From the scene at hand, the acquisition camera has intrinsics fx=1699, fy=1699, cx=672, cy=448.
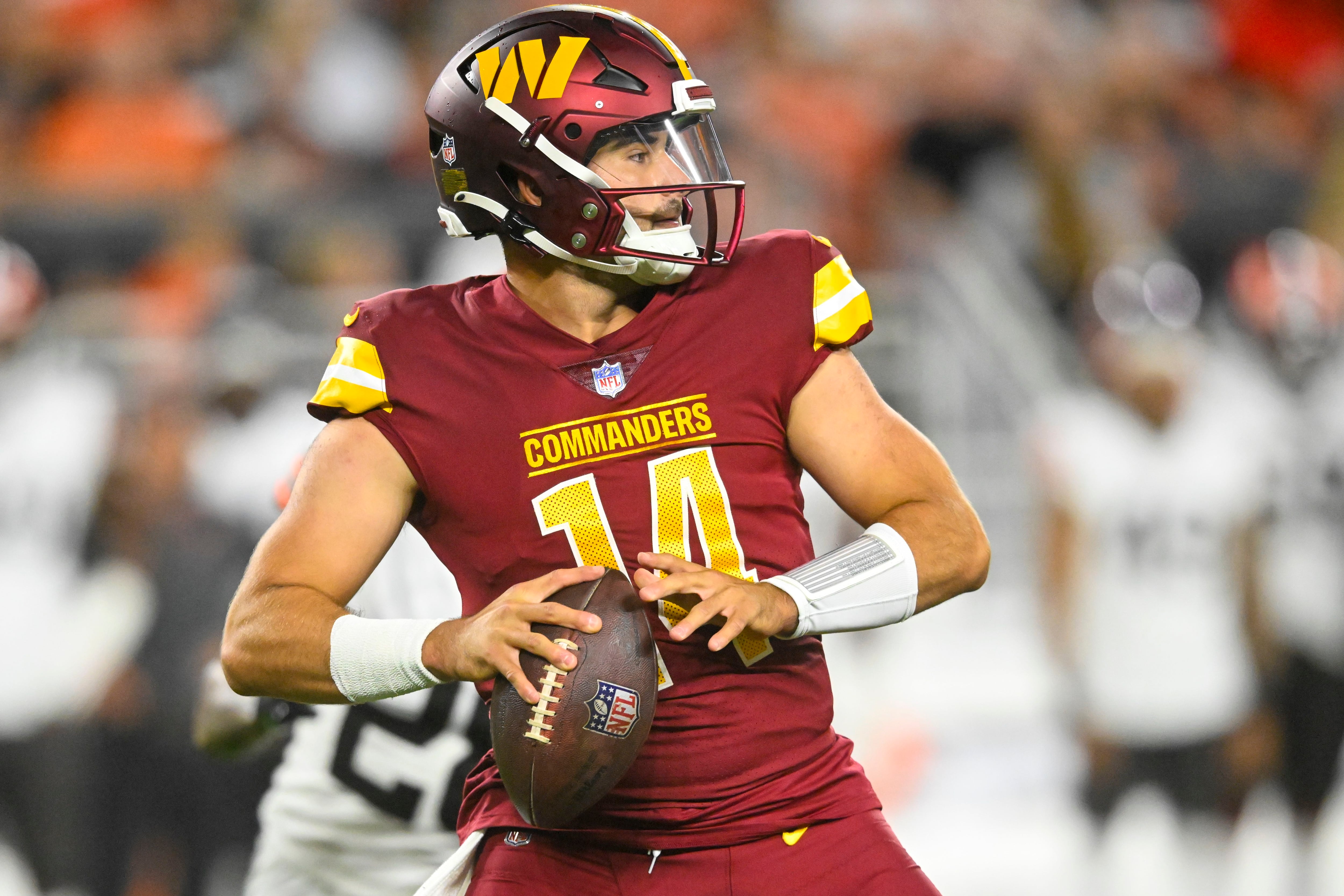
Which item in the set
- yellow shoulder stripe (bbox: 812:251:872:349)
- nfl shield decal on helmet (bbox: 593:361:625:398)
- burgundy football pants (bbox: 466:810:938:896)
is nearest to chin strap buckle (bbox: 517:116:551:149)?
nfl shield decal on helmet (bbox: 593:361:625:398)

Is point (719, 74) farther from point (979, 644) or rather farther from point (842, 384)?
point (842, 384)

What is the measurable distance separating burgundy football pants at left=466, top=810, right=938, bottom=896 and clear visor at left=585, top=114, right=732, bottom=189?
3.57 feet

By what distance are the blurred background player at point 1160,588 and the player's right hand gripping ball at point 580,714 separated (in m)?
3.94

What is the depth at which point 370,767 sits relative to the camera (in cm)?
349

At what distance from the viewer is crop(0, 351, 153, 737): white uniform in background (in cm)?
643

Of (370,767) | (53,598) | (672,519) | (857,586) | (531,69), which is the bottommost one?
(53,598)

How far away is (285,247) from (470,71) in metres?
4.27

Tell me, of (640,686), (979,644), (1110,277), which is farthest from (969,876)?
(640,686)

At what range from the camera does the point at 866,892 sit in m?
2.62

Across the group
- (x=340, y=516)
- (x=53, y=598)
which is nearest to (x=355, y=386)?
(x=340, y=516)

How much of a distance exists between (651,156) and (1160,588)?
3857 mm

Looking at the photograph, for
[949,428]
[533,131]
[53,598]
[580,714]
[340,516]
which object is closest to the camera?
[580,714]

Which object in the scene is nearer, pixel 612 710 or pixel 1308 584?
pixel 612 710

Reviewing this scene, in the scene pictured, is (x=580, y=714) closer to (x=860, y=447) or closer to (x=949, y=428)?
(x=860, y=447)
